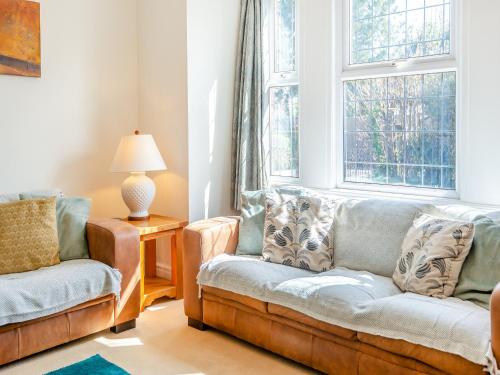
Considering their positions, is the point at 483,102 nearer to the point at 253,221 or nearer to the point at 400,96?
the point at 400,96

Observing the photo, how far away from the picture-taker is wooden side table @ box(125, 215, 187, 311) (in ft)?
A: 11.6

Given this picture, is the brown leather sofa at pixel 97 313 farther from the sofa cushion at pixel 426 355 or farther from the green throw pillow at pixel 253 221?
the sofa cushion at pixel 426 355

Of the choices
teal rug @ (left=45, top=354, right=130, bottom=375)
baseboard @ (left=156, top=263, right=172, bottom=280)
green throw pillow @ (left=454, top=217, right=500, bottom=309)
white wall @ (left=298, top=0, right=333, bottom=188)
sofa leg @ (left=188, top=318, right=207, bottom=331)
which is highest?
white wall @ (left=298, top=0, right=333, bottom=188)

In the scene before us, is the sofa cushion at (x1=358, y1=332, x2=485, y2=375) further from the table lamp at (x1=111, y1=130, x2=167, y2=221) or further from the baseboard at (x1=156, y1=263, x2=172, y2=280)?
the baseboard at (x1=156, y1=263, x2=172, y2=280)

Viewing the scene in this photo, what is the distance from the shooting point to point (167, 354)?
2.86 metres

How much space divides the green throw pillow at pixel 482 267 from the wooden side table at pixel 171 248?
200 cm

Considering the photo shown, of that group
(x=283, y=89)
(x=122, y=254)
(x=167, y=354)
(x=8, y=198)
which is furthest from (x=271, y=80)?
(x=167, y=354)

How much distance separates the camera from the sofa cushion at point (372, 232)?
2879 mm

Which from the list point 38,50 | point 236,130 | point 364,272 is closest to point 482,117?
point 364,272

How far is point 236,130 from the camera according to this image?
4.09 m

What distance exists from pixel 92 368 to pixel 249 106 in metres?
2.29

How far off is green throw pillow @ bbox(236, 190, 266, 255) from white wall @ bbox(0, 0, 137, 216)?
1.29 metres

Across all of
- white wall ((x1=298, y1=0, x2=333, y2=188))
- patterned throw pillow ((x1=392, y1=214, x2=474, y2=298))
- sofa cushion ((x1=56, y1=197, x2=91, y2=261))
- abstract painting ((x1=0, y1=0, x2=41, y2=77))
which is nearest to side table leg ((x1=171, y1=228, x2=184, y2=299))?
sofa cushion ((x1=56, y1=197, x2=91, y2=261))

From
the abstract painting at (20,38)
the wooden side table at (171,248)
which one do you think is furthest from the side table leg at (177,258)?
the abstract painting at (20,38)
